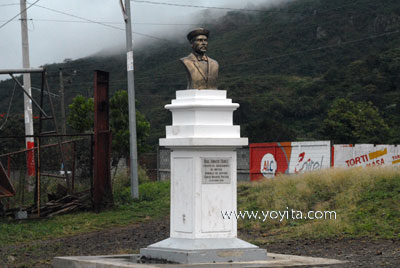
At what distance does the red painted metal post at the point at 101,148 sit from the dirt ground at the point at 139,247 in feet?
9.47

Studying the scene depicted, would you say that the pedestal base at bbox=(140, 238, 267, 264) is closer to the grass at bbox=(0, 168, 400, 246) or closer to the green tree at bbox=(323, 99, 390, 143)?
the grass at bbox=(0, 168, 400, 246)

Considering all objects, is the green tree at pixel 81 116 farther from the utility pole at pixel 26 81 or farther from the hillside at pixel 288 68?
the hillside at pixel 288 68

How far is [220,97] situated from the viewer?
11.9 meters

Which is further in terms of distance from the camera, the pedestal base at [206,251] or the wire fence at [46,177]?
the wire fence at [46,177]

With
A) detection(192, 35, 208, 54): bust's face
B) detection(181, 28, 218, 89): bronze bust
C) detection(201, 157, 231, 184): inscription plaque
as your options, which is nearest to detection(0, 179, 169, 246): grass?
detection(201, 157, 231, 184): inscription plaque

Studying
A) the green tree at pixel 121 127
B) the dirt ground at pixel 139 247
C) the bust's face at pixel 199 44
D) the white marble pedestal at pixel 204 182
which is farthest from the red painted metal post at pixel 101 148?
the green tree at pixel 121 127

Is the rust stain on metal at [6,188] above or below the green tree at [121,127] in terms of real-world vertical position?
below

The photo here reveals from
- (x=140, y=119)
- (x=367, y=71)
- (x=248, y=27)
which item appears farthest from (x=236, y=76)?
(x=140, y=119)

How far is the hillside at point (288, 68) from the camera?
5828 centimetres

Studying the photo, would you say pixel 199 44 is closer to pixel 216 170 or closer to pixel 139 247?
pixel 216 170

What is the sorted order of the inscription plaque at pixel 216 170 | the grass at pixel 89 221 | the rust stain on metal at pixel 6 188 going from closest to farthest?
the inscription plaque at pixel 216 170 < the grass at pixel 89 221 < the rust stain on metal at pixel 6 188

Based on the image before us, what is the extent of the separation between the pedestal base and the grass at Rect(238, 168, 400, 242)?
4433 millimetres

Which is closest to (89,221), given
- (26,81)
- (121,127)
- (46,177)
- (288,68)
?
(46,177)

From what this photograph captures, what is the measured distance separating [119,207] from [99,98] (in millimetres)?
3423
